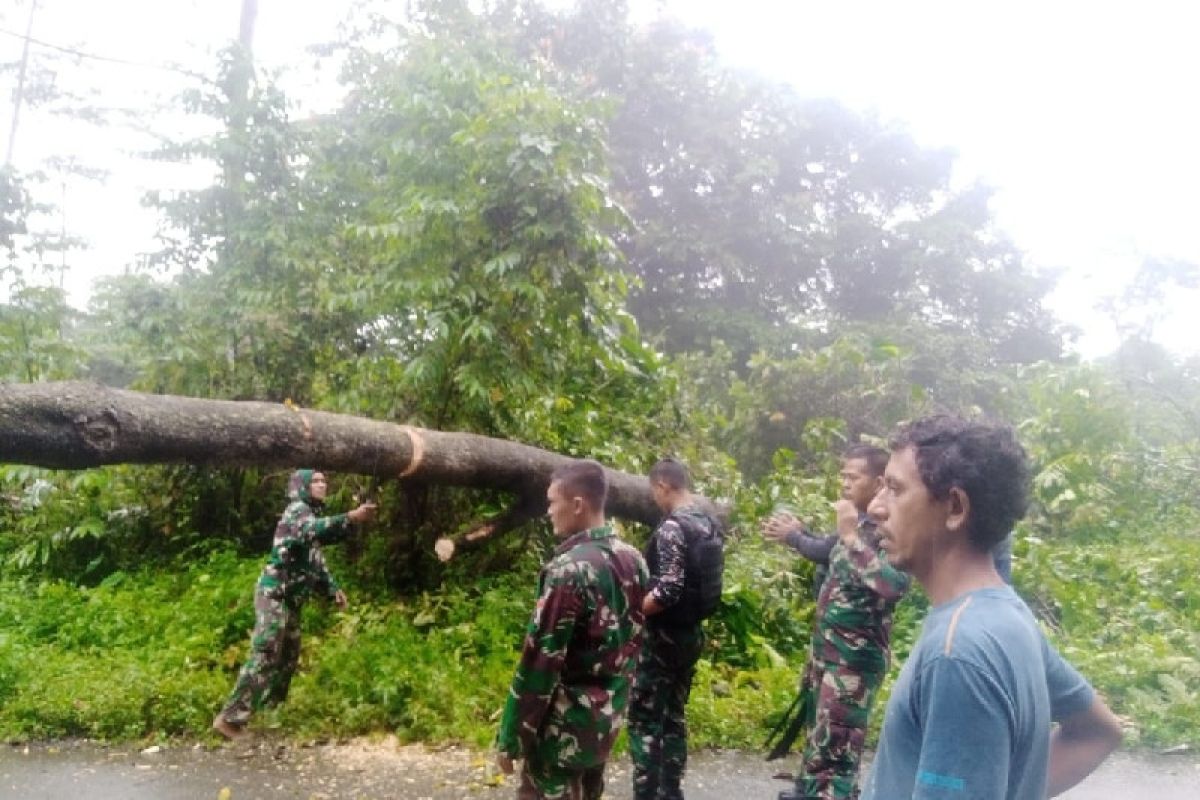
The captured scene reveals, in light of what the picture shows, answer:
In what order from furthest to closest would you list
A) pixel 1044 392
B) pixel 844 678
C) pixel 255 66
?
pixel 1044 392
pixel 255 66
pixel 844 678

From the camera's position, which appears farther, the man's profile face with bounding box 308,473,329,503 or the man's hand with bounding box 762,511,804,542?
Answer: the man's profile face with bounding box 308,473,329,503

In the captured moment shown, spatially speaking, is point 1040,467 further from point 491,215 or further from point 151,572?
point 151,572

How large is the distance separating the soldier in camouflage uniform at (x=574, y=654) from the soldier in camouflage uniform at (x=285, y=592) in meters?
2.67

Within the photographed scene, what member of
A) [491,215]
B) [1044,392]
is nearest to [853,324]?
[1044,392]

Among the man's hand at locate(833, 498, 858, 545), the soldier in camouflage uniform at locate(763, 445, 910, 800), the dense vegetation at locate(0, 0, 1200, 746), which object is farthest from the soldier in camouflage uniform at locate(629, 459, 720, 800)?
the dense vegetation at locate(0, 0, 1200, 746)

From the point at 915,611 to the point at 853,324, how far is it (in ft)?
34.2

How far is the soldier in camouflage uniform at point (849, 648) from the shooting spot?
4.13 metres

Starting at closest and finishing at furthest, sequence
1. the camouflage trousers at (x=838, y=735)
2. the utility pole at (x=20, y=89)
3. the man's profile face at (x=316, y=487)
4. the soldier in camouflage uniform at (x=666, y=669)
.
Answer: the camouflage trousers at (x=838, y=735)
the soldier in camouflage uniform at (x=666, y=669)
the man's profile face at (x=316, y=487)
the utility pole at (x=20, y=89)

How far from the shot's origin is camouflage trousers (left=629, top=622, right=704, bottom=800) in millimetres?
4605

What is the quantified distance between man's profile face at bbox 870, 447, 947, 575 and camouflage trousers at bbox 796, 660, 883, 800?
255cm

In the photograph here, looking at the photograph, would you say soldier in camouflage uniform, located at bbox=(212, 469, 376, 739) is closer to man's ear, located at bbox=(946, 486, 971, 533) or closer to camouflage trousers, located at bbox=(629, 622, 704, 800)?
camouflage trousers, located at bbox=(629, 622, 704, 800)

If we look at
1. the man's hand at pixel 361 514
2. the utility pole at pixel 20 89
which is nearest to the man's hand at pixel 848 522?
the man's hand at pixel 361 514

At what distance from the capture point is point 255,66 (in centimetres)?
1020

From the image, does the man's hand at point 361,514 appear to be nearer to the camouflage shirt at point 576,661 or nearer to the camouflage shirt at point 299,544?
the camouflage shirt at point 299,544
